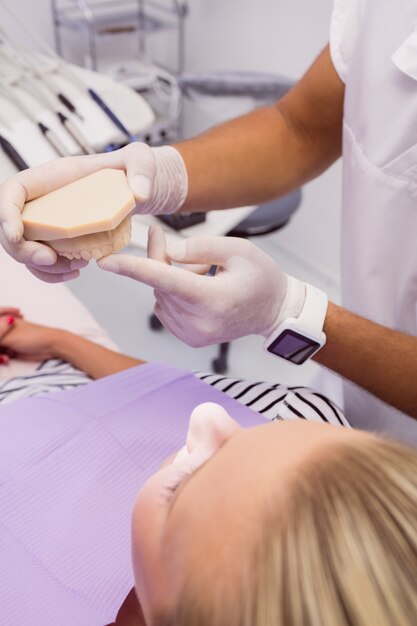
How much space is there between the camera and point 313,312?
2.76ft

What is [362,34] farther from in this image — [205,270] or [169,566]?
[169,566]

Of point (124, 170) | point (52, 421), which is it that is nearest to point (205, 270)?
point (124, 170)

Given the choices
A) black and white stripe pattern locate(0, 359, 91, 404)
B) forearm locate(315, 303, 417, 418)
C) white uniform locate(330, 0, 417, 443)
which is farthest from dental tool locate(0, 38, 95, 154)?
forearm locate(315, 303, 417, 418)

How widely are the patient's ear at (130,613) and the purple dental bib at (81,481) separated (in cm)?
2

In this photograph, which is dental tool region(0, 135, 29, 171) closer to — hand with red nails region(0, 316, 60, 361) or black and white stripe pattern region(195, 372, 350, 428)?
hand with red nails region(0, 316, 60, 361)

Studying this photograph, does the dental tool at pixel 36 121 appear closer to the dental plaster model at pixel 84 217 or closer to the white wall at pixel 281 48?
the dental plaster model at pixel 84 217

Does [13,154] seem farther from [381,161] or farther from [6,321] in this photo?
[381,161]

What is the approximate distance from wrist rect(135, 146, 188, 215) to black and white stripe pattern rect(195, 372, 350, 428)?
0.30 meters

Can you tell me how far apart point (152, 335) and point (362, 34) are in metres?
1.47

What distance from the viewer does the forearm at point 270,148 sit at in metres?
1.02

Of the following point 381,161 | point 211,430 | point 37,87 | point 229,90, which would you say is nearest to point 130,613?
point 211,430

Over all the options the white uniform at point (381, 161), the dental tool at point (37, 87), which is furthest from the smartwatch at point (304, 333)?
the dental tool at point (37, 87)

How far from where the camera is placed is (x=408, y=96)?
2.83 feet

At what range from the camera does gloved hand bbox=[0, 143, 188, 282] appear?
74 centimetres
